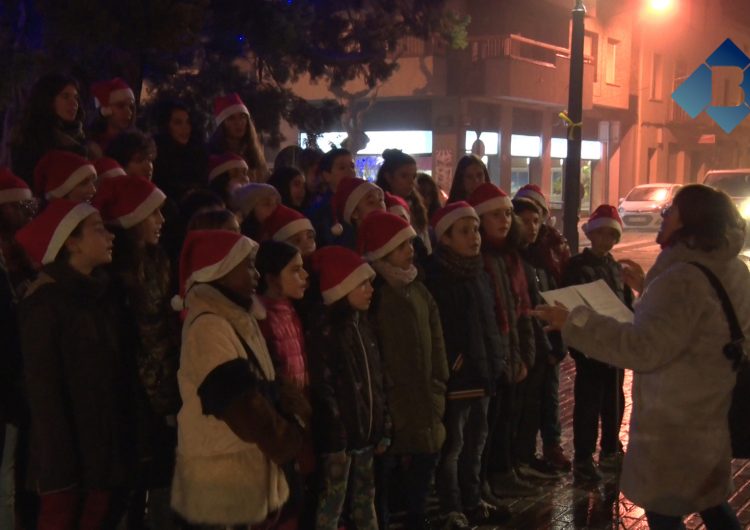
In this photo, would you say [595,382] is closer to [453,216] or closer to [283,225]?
[453,216]

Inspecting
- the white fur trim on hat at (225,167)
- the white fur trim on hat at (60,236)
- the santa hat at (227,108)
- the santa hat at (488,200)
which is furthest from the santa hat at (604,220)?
the white fur trim on hat at (60,236)

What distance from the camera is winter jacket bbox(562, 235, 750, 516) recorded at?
374cm

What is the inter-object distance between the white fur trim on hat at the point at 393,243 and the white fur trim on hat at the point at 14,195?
1910mm

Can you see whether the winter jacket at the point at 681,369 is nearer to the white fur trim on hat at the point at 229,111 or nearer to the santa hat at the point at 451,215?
the santa hat at the point at 451,215

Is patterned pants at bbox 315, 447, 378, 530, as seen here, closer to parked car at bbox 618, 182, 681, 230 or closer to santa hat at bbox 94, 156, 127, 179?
santa hat at bbox 94, 156, 127, 179

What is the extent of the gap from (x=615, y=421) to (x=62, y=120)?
14.5 ft

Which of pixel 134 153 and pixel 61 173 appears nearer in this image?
pixel 61 173

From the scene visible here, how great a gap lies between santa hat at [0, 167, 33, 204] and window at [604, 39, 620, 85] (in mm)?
38003

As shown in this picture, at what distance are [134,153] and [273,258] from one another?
1.85 meters

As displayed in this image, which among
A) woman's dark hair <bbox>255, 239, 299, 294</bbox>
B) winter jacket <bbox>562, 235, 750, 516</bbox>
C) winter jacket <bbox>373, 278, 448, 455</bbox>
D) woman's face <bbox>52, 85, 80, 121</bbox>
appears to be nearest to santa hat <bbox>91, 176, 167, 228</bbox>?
woman's dark hair <bbox>255, 239, 299, 294</bbox>

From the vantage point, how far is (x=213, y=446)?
12.6ft

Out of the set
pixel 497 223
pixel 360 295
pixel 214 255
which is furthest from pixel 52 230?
pixel 497 223

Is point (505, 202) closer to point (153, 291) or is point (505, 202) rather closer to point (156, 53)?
point (153, 291)

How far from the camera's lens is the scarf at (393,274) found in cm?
527
